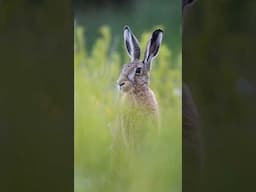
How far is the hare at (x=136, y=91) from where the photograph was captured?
3441 millimetres

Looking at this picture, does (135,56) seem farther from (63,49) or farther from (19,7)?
(19,7)

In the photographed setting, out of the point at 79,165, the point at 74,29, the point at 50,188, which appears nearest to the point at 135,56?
the point at 74,29

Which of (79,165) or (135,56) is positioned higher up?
(135,56)

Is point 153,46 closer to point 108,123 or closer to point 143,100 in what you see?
point 143,100

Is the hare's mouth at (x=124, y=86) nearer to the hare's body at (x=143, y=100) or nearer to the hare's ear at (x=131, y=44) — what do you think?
the hare's body at (x=143, y=100)

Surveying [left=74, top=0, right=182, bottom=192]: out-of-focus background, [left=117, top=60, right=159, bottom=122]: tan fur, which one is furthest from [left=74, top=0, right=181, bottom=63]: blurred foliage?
[left=117, top=60, right=159, bottom=122]: tan fur

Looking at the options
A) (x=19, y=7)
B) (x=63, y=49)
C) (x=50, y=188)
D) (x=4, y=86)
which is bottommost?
(x=50, y=188)

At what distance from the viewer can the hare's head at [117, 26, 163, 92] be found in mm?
3426

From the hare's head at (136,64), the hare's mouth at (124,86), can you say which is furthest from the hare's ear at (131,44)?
the hare's mouth at (124,86)

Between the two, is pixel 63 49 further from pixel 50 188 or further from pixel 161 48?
pixel 50 188

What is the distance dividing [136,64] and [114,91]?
22 centimetres

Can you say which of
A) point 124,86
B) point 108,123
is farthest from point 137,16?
point 108,123

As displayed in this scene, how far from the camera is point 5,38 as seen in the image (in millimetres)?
3471
